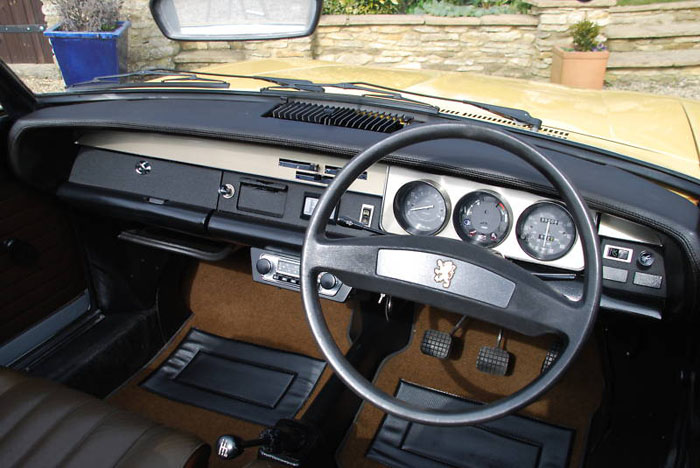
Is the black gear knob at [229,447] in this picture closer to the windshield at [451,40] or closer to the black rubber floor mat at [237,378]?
the black rubber floor mat at [237,378]

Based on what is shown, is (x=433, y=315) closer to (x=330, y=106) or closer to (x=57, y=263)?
(x=330, y=106)

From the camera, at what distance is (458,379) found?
2.64 meters

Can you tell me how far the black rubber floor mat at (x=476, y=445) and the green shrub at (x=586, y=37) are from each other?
5963 millimetres

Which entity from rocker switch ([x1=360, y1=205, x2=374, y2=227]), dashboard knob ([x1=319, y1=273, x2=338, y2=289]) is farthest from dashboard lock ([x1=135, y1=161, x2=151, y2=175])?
rocker switch ([x1=360, y1=205, x2=374, y2=227])

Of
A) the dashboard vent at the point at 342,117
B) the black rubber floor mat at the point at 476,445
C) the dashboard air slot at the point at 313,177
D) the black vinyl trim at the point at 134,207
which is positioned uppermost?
the dashboard vent at the point at 342,117

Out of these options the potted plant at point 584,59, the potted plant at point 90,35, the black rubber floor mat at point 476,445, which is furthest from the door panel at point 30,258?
the potted plant at point 584,59

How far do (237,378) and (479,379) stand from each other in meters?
1.13

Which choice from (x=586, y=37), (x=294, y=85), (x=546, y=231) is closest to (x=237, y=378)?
(x=294, y=85)

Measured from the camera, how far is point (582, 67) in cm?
700

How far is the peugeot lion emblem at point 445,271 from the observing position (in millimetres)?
1266

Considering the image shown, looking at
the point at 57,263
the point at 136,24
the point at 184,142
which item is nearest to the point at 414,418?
the point at 184,142

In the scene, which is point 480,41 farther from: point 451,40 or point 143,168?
point 143,168

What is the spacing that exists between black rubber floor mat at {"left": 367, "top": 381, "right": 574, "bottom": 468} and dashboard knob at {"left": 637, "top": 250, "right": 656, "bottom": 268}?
3.17 feet

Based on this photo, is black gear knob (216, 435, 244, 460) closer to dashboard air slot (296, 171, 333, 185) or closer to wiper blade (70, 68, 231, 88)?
dashboard air slot (296, 171, 333, 185)
